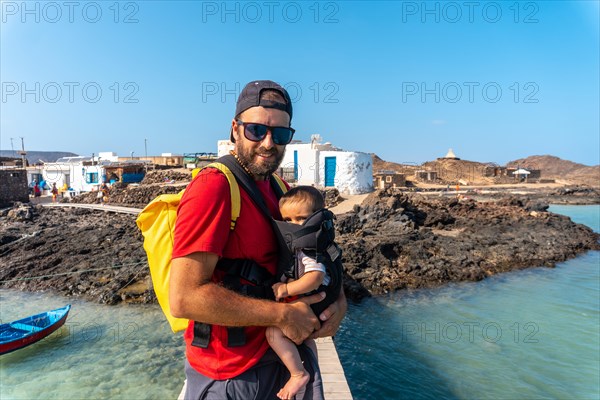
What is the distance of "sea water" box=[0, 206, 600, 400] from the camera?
712 cm

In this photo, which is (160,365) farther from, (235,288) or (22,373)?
Answer: (235,288)

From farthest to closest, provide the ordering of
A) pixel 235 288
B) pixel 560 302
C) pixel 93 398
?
pixel 560 302, pixel 93 398, pixel 235 288

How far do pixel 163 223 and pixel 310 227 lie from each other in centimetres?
72

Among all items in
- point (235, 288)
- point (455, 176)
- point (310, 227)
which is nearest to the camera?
point (235, 288)

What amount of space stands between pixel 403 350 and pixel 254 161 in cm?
775

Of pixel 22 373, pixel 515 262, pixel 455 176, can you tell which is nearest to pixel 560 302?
pixel 515 262

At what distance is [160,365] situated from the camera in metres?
7.72

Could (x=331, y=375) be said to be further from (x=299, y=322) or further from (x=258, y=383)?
(x=299, y=322)

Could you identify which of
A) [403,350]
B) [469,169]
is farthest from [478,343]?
[469,169]

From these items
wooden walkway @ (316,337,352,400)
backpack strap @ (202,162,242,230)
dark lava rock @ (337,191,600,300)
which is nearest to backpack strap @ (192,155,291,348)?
backpack strap @ (202,162,242,230)

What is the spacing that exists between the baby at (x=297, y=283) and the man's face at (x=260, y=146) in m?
0.24

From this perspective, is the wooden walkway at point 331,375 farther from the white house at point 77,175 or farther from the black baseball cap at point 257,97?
the white house at point 77,175

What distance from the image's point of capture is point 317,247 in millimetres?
1931

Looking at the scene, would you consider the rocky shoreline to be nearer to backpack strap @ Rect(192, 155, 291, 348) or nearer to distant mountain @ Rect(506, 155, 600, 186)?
backpack strap @ Rect(192, 155, 291, 348)
